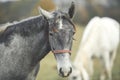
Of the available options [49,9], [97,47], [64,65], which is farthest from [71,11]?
[49,9]

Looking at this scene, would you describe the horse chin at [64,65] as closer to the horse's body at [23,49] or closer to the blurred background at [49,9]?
the horse's body at [23,49]

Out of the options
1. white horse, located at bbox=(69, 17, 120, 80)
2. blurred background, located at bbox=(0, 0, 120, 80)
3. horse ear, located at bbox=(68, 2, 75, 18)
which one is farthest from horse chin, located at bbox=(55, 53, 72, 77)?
blurred background, located at bbox=(0, 0, 120, 80)

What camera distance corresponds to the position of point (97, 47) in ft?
41.0

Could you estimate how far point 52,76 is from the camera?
14039mm

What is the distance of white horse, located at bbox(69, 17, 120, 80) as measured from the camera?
11359mm

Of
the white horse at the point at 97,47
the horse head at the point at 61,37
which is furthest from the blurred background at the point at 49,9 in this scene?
the horse head at the point at 61,37

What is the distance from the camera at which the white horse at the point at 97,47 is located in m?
11.4

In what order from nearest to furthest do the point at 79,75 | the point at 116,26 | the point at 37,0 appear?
the point at 79,75, the point at 116,26, the point at 37,0

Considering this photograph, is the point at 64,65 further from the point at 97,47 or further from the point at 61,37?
the point at 97,47

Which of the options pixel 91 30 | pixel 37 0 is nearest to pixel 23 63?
pixel 91 30

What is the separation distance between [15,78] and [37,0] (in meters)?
9.75

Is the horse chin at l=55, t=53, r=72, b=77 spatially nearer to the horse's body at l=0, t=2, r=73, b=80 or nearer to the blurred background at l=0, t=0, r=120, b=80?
the horse's body at l=0, t=2, r=73, b=80

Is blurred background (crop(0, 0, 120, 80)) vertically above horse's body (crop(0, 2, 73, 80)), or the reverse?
horse's body (crop(0, 2, 73, 80))

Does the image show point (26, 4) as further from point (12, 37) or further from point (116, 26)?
point (12, 37)
